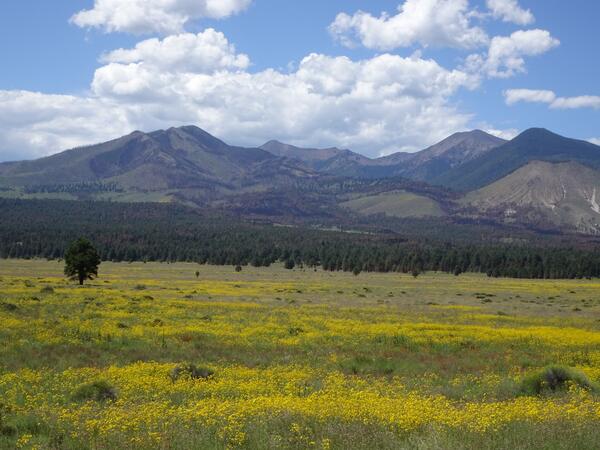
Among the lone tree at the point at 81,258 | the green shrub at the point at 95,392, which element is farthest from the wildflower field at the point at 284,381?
the lone tree at the point at 81,258

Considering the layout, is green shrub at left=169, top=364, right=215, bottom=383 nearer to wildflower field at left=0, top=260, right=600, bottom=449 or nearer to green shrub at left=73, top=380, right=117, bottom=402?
wildflower field at left=0, top=260, right=600, bottom=449

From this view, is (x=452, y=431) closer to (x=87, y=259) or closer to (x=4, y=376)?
(x=4, y=376)

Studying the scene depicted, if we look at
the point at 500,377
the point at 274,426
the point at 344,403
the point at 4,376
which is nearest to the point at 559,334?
the point at 500,377

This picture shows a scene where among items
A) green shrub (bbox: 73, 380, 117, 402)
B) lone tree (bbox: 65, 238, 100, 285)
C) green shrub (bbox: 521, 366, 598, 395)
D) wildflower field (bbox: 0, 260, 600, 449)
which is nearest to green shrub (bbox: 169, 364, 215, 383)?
wildflower field (bbox: 0, 260, 600, 449)

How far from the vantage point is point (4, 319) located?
30.0 meters

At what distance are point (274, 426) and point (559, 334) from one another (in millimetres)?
27415

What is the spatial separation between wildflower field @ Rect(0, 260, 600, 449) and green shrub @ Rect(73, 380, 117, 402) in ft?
0.15

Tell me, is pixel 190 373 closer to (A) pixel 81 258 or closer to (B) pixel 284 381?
(B) pixel 284 381

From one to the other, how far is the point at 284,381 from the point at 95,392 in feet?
21.2

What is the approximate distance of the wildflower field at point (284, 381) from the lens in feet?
37.0

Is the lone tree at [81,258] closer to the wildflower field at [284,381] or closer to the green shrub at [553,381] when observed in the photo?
the wildflower field at [284,381]

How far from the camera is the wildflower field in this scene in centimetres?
1129

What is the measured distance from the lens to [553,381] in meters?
18.3

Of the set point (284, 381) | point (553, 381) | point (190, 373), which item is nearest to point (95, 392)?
point (190, 373)
